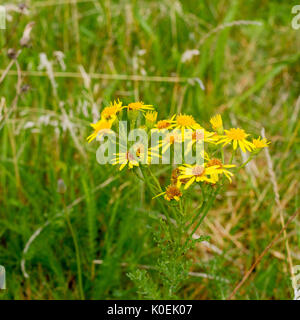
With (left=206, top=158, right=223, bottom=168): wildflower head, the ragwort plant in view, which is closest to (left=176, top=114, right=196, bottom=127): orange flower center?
the ragwort plant

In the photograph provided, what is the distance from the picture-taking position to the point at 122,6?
2422 mm

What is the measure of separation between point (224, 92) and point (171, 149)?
1446 mm

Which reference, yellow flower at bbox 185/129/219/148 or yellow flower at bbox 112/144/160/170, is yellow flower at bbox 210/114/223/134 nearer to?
yellow flower at bbox 185/129/219/148

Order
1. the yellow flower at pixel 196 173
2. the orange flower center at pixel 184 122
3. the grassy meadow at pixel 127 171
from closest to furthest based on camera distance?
1. the yellow flower at pixel 196 173
2. the orange flower center at pixel 184 122
3. the grassy meadow at pixel 127 171

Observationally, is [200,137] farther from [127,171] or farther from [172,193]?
[127,171]

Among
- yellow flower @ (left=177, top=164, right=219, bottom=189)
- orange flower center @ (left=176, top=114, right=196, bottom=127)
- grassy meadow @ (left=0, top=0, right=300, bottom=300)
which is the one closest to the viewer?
yellow flower @ (left=177, top=164, right=219, bottom=189)

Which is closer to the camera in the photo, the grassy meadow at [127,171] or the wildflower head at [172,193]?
the wildflower head at [172,193]

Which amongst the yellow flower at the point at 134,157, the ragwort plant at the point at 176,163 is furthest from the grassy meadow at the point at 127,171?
the yellow flower at the point at 134,157

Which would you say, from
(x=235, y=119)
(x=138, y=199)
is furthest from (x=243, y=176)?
(x=138, y=199)

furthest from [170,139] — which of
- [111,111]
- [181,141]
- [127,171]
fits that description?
[127,171]

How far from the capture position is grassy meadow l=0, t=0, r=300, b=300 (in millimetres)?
1543

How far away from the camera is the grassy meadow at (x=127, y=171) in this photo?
1.54m

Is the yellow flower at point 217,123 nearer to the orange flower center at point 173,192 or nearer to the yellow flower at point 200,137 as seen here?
the yellow flower at point 200,137
